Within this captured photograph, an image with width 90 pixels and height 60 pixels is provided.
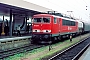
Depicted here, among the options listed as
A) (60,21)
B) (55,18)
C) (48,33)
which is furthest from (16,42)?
(60,21)

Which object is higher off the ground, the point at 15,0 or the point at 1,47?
the point at 15,0

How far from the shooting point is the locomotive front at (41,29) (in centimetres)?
2183

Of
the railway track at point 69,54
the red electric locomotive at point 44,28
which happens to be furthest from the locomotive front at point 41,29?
the railway track at point 69,54

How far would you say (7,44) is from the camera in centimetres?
1816

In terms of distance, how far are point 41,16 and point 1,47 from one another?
698 cm

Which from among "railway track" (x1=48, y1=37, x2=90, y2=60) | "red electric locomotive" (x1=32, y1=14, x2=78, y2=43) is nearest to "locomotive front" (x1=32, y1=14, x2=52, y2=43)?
"red electric locomotive" (x1=32, y1=14, x2=78, y2=43)

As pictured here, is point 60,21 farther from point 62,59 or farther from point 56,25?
point 62,59

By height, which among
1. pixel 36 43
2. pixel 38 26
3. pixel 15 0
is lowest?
pixel 36 43

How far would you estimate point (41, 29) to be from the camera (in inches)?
867

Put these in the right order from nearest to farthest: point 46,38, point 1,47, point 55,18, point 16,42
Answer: point 1,47
point 16,42
point 46,38
point 55,18

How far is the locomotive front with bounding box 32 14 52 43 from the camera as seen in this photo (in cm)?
2183

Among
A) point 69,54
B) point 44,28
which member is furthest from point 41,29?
point 69,54

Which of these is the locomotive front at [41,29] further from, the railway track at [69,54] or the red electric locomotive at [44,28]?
the railway track at [69,54]

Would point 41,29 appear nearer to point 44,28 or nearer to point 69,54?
point 44,28
